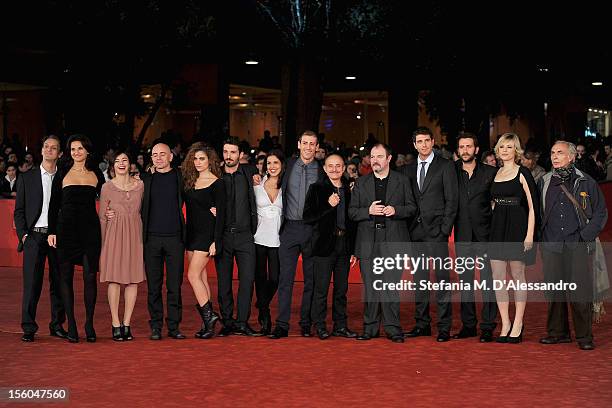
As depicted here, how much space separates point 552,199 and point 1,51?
23.8m

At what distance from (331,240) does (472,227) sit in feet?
4.57

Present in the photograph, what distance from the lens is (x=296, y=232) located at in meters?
11.0

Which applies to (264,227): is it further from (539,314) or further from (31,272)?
(539,314)

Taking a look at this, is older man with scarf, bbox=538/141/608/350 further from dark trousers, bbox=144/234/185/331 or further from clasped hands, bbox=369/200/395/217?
dark trousers, bbox=144/234/185/331

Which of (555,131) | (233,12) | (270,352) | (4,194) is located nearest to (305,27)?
(233,12)

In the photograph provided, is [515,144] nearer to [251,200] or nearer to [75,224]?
[251,200]

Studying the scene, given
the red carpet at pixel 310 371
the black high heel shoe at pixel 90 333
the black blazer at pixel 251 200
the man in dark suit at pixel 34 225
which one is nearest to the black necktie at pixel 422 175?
the red carpet at pixel 310 371

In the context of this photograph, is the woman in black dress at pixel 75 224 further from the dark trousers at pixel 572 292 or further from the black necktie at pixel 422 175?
the dark trousers at pixel 572 292

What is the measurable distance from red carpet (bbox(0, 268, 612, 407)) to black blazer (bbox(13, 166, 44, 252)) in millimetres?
1152

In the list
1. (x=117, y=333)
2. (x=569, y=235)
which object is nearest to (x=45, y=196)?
(x=117, y=333)

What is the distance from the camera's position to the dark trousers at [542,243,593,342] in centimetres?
1030

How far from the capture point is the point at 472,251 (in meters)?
10.8

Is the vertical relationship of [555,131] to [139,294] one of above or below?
above

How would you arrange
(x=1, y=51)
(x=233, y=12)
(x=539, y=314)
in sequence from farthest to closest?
(x=1, y=51) < (x=233, y=12) < (x=539, y=314)
